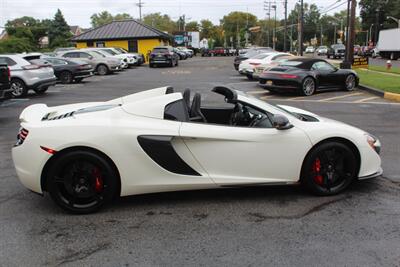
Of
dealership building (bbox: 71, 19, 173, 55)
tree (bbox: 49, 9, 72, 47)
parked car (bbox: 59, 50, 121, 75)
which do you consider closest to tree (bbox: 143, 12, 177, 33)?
tree (bbox: 49, 9, 72, 47)

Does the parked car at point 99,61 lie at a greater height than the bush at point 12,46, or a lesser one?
lesser

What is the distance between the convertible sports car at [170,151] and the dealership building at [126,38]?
47.9m

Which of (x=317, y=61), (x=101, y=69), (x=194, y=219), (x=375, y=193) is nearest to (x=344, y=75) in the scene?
(x=317, y=61)

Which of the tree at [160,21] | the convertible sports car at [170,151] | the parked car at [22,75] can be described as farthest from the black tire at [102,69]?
the tree at [160,21]

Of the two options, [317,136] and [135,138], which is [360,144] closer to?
[317,136]

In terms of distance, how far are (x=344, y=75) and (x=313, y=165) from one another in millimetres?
12170

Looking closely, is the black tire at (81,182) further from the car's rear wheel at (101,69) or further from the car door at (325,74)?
the car's rear wheel at (101,69)

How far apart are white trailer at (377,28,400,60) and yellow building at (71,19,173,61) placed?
85.7 feet

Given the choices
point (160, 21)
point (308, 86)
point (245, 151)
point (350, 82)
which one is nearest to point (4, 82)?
point (245, 151)

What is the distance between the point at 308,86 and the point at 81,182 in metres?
11.9

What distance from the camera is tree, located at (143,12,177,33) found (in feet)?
459

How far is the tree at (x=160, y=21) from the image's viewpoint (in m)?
140

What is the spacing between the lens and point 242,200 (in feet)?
16.0

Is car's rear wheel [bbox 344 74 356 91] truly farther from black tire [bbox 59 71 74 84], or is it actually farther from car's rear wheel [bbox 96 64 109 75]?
car's rear wheel [bbox 96 64 109 75]
